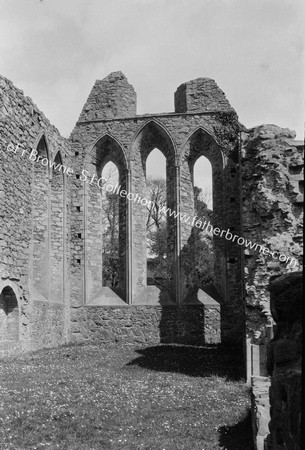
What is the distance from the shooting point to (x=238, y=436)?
5.64m

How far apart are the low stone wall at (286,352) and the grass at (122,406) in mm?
3135

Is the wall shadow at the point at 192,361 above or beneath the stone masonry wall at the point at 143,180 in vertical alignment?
beneath

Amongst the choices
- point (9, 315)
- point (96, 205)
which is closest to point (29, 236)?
point (9, 315)

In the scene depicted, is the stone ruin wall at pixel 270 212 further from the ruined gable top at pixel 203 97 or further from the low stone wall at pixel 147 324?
the ruined gable top at pixel 203 97

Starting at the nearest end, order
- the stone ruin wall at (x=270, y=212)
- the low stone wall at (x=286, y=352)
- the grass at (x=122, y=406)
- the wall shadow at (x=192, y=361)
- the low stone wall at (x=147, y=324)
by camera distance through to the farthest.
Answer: the low stone wall at (x=286, y=352) < the grass at (x=122, y=406) < the stone ruin wall at (x=270, y=212) < the wall shadow at (x=192, y=361) < the low stone wall at (x=147, y=324)

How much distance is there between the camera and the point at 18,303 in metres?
11.7

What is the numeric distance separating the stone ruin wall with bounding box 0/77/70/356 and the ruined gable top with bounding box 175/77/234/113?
4.32 m

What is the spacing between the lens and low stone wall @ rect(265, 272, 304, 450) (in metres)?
2.10

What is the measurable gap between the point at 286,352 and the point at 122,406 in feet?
16.3

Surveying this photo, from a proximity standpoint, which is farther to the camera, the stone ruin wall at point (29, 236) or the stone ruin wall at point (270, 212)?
the stone ruin wall at point (29, 236)

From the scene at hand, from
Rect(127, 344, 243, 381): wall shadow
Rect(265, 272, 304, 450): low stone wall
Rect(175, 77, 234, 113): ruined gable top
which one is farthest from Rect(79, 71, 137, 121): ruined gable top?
Rect(265, 272, 304, 450): low stone wall

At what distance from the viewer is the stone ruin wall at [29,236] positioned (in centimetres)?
1145

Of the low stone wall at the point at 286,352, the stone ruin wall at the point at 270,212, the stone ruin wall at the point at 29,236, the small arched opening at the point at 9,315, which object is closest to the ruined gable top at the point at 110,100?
the stone ruin wall at the point at 29,236

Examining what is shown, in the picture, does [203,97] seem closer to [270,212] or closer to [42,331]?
[270,212]
